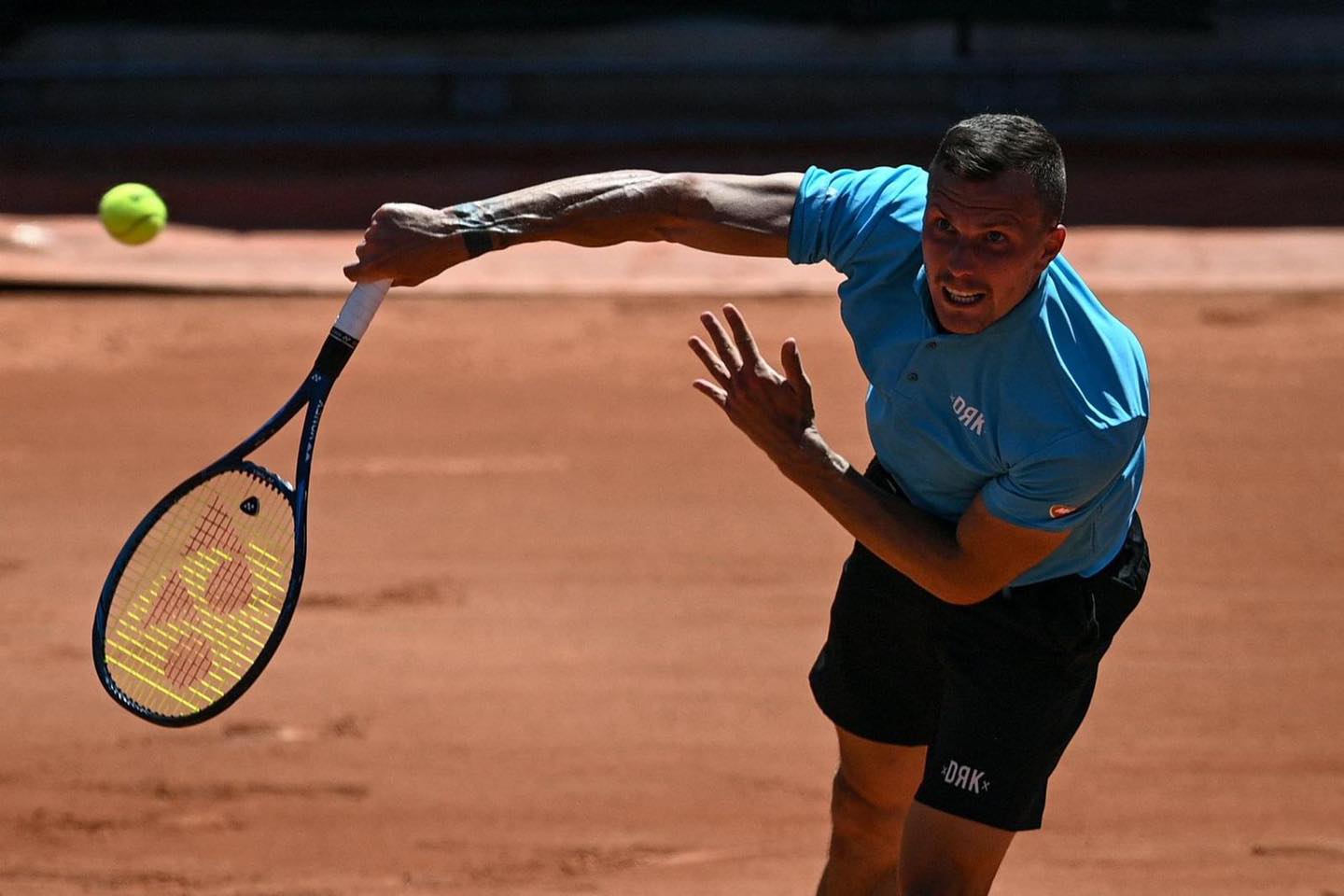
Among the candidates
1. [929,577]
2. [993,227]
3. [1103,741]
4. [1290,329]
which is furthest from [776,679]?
[1290,329]

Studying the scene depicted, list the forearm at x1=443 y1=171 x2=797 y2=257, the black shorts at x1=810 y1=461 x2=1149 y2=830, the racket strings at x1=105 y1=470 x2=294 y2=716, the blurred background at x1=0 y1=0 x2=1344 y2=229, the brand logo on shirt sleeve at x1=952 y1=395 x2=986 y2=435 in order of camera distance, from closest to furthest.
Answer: the brand logo on shirt sleeve at x1=952 y1=395 x2=986 y2=435 < the black shorts at x1=810 y1=461 x2=1149 y2=830 < the forearm at x1=443 y1=171 x2=797 y2=257 < the racket strings at x1=105 y1=470 x2=294 y2=716 < the blurred background at x1=0 y1=0 x2=1344 y2=229

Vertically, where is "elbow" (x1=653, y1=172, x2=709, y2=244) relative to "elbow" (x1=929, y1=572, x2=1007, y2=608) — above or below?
above

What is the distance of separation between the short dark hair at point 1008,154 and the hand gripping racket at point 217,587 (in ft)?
3.24

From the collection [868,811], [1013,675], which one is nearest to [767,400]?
[1013,675]

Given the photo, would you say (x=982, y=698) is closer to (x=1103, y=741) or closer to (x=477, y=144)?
(x=1103, y=741)

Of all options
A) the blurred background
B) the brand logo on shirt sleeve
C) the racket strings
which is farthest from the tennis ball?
the blurred background

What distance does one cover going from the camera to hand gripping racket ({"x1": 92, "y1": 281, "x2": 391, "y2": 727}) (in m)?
3.12

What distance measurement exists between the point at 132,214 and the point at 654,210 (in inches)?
98.8

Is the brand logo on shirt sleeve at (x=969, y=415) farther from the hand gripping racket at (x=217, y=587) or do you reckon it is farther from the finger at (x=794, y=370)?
the hand gripping racket at (x=217, y=587)

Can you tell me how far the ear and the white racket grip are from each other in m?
1.08

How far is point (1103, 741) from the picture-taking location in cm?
474

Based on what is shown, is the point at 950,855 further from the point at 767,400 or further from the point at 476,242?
the point at 476,242

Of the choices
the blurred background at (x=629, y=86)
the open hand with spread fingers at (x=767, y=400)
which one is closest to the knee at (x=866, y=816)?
the open hand with spread fingers at (x=767, y=400)

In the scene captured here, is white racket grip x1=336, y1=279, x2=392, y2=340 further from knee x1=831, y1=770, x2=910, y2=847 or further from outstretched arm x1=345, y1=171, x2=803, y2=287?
knee x1=831, y1=770, x2=910, y2=847
